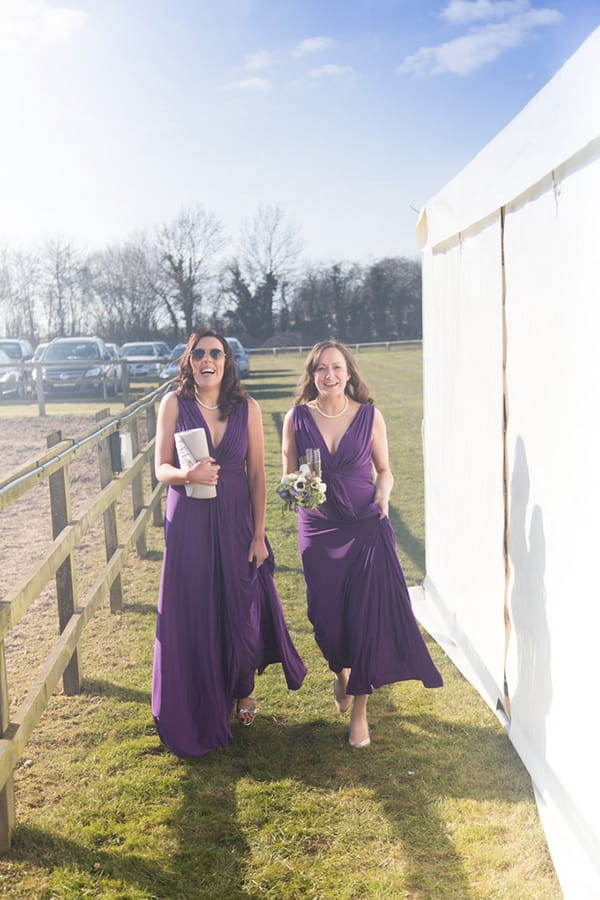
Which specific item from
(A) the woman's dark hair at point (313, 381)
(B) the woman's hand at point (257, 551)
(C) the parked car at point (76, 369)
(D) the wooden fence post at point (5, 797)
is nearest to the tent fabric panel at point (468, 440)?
(A) the woman's dark hair at point (313, 381)

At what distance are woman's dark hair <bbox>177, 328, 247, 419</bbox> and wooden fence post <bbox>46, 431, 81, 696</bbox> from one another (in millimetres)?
724

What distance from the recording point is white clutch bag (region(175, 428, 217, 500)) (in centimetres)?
399

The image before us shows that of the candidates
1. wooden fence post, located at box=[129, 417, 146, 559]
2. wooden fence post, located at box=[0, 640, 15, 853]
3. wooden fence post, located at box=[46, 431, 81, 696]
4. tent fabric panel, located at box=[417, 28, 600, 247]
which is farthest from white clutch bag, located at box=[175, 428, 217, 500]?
wooden fence post, located at box=[129, 417, 146, 559]

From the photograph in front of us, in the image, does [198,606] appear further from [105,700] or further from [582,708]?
[582,708]

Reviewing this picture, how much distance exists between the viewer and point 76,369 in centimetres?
2456

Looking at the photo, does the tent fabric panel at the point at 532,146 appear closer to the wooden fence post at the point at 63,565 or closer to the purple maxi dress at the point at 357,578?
the purple maxi dress at the point at 357,578

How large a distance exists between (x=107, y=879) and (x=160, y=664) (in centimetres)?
101

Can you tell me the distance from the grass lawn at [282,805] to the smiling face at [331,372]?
1.63m

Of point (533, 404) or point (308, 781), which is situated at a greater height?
point (533, 404)

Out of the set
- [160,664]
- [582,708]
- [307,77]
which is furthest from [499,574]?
[307,77]

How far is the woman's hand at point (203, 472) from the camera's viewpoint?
398 centimetres

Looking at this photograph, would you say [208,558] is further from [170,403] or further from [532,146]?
[532,146]

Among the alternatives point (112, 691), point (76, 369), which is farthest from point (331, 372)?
point (76, 369)

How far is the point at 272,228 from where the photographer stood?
6100cm
